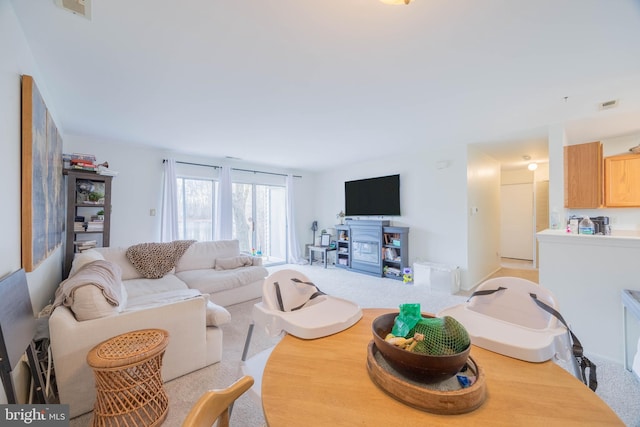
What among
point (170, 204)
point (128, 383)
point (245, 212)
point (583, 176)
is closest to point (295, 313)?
point (128, 383)

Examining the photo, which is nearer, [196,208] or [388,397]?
[388,397]

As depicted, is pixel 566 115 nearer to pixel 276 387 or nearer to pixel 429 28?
pixel 429 28

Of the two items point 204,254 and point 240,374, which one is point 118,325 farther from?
point 204,254

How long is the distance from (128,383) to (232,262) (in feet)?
7.86

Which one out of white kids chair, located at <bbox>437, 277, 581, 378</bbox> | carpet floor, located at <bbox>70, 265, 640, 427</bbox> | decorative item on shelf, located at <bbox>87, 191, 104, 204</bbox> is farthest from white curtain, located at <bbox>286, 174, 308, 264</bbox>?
white kids chair, located at <bbox>437, 277, 581, 378</bbox>

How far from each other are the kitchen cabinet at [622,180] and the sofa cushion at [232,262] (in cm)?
486

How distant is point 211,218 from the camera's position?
4.99 m

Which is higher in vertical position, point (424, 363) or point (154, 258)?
point (424, 363)

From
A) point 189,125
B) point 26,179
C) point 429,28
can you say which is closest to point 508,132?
point 429,28

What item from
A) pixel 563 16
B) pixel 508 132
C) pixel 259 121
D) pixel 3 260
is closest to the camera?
pixel 3 260

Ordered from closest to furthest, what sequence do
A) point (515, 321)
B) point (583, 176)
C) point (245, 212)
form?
point (515, 321) → point (583, 176) → point (245, 212)

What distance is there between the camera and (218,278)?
318 cm

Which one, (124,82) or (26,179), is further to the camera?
(124,82)

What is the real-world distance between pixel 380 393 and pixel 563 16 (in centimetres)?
215
